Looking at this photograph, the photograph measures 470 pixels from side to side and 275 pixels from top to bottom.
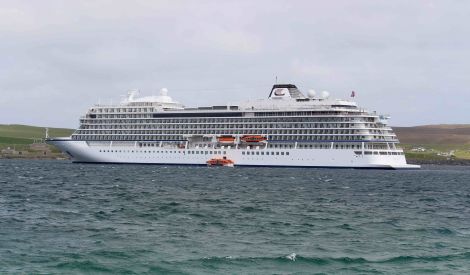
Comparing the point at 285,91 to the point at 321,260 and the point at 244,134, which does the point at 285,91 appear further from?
the point at 321,260

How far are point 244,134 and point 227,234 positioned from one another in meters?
105

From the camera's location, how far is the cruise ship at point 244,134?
129625mm

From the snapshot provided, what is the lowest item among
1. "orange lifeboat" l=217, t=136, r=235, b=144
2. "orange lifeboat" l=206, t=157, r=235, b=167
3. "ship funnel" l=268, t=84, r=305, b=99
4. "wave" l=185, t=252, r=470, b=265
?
"wave" l=185, t=252, r=470, b=265

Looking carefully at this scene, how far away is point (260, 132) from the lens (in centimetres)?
13888

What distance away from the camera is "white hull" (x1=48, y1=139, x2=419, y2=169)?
127375mm

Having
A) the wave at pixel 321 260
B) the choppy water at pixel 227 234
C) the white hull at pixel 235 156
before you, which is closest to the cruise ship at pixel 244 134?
the white hull at pixel 235 156

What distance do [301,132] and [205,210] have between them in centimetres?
8939

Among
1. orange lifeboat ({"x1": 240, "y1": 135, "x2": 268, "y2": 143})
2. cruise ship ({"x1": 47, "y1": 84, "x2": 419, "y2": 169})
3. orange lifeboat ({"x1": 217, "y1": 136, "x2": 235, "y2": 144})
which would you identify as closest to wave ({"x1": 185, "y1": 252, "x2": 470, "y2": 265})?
cruise ship ({"x1": 47, "y1": 84, "x2": 419, "y2": 169})

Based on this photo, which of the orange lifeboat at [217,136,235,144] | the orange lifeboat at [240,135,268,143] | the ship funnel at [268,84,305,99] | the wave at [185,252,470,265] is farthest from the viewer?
the ship funnel at [268,84,305,99]

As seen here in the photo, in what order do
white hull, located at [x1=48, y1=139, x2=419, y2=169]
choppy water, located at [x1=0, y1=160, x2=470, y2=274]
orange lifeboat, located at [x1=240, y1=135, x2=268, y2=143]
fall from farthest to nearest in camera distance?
orange lifeboat, located at [x1=240, y1=135, x2=268, y2=143] → white hull, located at [x1=48, y1=139, x2=419, y2=169] → choppy water, located at [x1=0, y1=160, x2=470, y2=274]

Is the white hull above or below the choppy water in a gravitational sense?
above

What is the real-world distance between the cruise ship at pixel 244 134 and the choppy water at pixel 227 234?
70759 millimetres

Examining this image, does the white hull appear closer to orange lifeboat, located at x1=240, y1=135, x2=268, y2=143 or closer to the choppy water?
orange lifeboat, located at x1=240, y1=135, x2=268, y2=143

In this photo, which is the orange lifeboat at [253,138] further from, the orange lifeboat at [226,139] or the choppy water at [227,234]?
the choppy water at [227,234]
